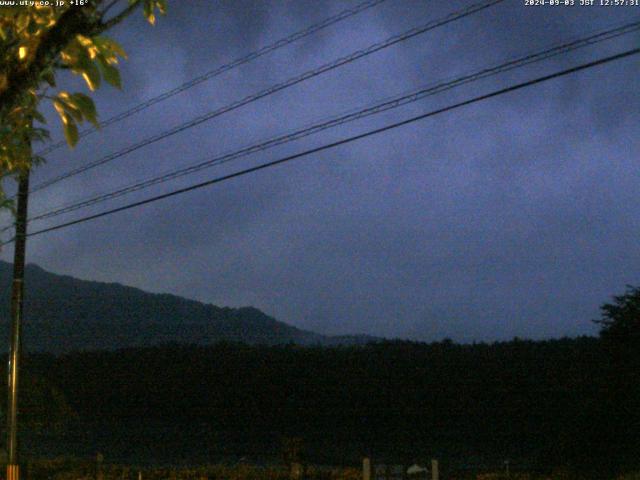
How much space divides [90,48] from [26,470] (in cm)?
1861

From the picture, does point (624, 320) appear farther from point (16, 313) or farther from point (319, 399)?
point (319, 399)

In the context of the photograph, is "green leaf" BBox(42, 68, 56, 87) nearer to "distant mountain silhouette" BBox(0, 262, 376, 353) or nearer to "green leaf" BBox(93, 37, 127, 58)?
"green leaf" BBox(93, 37, 127, 58)

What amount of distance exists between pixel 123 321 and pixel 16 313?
5168 centimetres

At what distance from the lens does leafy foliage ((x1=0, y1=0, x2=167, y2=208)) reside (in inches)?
185

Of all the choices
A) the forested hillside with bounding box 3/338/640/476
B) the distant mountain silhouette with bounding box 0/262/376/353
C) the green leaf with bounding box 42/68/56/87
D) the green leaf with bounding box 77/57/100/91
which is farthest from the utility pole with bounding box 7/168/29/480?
the distant mountain silhouette with bounding box 0/262/376/353

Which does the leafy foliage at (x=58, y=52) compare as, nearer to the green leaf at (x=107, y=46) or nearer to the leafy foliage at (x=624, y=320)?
the green leaf at (x=107, y=46)

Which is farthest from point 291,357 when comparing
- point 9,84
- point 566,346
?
point 9,84

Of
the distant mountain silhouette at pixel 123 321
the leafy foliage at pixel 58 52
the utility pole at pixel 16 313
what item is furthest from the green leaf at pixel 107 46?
the distant mountain silhouette at pixel 123 321

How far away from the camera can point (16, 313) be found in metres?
17.1

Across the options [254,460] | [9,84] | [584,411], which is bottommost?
[254,460]

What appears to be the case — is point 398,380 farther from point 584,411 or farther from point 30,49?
point 30,49

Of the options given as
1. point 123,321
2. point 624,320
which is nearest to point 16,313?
point 624,320

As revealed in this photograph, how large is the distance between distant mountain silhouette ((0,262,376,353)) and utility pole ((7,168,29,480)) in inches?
1668

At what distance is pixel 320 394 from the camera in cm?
3550
